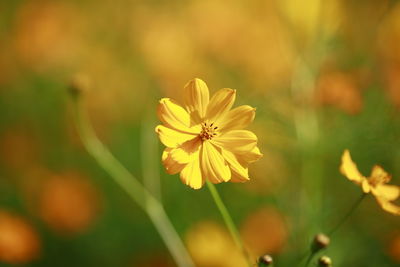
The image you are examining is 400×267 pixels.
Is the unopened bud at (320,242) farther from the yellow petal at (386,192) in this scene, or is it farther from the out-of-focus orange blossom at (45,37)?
the out-of-focus orange blossom at (45,37)

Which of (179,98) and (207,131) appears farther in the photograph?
(179,98)

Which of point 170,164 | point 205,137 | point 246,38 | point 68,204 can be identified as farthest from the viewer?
point 246,38

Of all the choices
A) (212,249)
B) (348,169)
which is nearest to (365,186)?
(348,169)

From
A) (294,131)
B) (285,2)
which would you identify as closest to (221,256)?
(294,131)

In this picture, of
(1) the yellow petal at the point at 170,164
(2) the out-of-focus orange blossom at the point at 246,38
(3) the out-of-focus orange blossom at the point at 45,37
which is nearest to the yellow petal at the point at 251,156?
(1) the yellow petal at the point at 170,164

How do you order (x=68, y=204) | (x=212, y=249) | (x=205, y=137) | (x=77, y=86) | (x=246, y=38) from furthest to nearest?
(x=246, y=38) → (x=68, y=204) → (x=212, y=249) → (x=77, y=86) → (x=205, y=137)

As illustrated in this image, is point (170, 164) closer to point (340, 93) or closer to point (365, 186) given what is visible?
point (365, 186)

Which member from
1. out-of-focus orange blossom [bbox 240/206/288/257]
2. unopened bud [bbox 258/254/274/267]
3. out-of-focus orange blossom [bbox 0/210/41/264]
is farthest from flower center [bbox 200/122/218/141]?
out-of-focus orange blossom [bbox 0/210/41/264]
